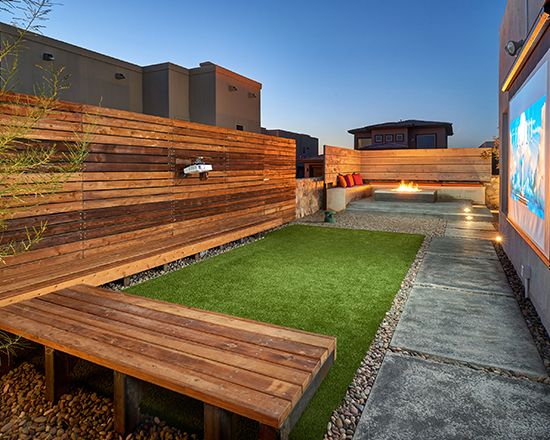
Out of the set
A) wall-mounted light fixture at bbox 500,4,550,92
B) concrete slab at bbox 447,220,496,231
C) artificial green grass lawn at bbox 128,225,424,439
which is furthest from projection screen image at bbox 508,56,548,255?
concrete slab at bbox 447,220,496,231

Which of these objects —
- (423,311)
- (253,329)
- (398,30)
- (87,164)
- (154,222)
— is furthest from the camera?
(398,30)

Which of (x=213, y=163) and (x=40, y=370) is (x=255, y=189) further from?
(x=40, y=370)

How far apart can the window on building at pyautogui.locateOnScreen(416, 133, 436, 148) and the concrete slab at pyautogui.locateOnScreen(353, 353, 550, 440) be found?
21830 mm

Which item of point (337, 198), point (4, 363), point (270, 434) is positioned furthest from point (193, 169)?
point (337, 198)

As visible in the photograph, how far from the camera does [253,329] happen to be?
2.38 m

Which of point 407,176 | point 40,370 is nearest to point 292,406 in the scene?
point 40,370

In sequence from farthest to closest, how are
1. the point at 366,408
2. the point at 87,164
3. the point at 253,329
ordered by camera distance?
the point at 87,164 < the point at 253,329 < the point at 366,408

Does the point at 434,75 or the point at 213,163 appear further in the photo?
the point at 434,75

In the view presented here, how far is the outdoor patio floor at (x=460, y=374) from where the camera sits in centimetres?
195

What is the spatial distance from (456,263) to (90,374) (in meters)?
4.77

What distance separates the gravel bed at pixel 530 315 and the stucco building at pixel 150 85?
11.8 metres

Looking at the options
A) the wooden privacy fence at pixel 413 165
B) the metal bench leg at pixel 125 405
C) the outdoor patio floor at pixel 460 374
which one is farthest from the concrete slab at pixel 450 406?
the wooden privacy fence at pixel 413 165

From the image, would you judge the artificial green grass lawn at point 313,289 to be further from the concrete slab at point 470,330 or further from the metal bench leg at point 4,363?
the metal bench leg at point 4,363

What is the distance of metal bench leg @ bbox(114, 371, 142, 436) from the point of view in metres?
2.00
